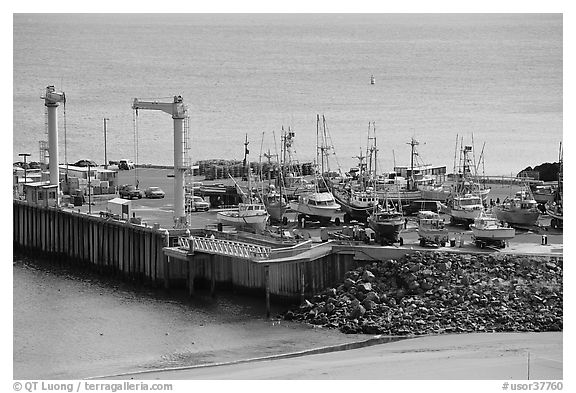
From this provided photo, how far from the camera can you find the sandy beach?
34.1 m

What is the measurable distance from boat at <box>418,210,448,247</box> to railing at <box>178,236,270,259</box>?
4350 mm

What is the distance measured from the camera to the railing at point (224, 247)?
4122cm

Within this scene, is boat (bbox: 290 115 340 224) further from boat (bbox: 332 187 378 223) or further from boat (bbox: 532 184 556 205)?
boat (bbox: 532 184 556 205)

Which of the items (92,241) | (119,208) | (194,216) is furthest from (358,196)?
(92,241)

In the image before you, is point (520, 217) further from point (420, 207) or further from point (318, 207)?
point (318, 207)

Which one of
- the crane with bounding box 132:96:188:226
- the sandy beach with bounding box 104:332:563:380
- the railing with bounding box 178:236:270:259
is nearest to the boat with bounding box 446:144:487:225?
the railing with bounding box 178:236:270:259

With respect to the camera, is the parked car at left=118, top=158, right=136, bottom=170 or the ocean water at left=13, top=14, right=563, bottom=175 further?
the ocean water at left=13, top=14, right=563, bottom=175

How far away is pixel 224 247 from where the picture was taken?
1665 inches

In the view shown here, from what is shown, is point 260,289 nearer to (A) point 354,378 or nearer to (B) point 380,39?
(A) point 354,378

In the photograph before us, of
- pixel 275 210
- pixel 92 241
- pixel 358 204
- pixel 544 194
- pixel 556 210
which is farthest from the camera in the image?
pixel 544 194

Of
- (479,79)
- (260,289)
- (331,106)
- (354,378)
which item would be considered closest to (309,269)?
(260,289)

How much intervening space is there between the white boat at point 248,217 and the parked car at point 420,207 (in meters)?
5.37

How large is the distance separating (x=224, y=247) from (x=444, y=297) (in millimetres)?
6785

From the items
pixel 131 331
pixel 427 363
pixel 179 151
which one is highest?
pixel 179 151
